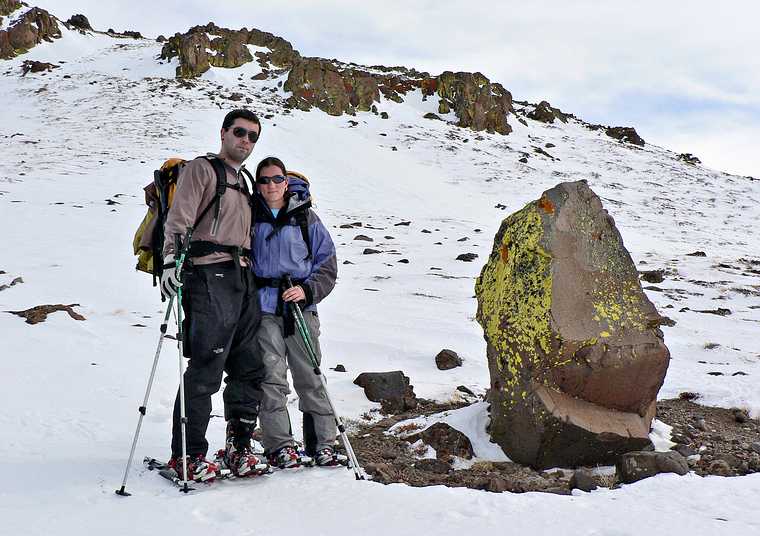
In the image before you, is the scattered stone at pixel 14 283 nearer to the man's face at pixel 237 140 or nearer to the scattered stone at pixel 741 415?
the man's face at pixel 237 140

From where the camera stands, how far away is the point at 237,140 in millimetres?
4473

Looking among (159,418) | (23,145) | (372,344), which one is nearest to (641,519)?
(159,418)

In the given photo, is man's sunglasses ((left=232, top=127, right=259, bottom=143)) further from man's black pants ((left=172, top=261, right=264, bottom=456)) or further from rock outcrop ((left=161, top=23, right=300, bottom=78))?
rock outcrop ((left=161, top=23, right=300, bottom=78))

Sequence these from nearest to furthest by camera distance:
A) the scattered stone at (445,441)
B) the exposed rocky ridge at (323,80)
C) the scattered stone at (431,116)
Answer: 1. the scattered stone at (445,441)
2. the exposed rocky ridge at (323,80)
3. the scattered stone at (431,116)

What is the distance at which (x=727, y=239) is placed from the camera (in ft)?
70.5

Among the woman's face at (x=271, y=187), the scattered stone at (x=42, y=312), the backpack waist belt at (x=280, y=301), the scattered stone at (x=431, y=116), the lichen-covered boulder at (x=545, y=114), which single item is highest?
the lichen-covered boulder at (x=545, y=114)

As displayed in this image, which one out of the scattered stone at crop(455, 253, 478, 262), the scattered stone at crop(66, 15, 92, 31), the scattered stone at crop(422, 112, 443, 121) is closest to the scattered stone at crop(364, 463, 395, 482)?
the scattered stone at crop(455, 253, 478, 262)

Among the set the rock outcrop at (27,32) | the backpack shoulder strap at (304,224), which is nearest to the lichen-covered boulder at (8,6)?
the rock outcrop at (27,32)

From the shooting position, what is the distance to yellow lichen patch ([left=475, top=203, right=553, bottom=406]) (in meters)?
5.41

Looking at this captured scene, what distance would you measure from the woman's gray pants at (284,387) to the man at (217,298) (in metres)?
0.09

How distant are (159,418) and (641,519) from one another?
13.6 ft

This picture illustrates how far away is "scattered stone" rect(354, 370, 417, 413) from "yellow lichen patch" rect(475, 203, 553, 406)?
5.12 ft

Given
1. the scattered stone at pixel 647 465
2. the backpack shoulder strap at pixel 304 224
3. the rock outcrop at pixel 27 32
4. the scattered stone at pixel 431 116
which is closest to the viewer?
the scattered stone at pixel 647 465

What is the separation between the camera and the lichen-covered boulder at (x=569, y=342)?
5230 mm
